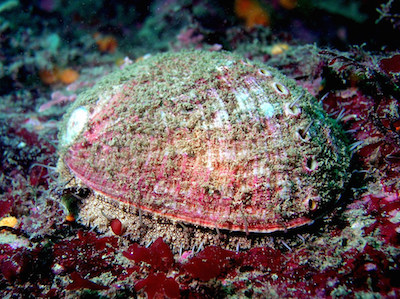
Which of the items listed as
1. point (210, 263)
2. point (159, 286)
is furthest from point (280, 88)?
point (159, 286)

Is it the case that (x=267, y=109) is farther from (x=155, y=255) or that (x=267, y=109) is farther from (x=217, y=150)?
(x=155, y=255)

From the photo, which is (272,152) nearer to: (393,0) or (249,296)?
(249,296)

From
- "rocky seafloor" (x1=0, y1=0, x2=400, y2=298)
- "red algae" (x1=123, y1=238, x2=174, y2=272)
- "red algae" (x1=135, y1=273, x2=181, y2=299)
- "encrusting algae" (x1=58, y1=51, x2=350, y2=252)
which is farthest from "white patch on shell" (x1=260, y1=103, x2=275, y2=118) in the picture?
"red algae" (x1=135, y1=273, x2=181, y2=299)

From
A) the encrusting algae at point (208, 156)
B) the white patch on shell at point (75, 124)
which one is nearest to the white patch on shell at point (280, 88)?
the encrusting algae at point (208, 156)

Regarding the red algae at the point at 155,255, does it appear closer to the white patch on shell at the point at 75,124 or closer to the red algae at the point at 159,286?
the red algae at the point at 159,286

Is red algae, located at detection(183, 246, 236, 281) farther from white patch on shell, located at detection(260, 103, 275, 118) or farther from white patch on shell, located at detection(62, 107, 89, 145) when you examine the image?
white patch on shell, located at detection(62, 107, 89, 145)

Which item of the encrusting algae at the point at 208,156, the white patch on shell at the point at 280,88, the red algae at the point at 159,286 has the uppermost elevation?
the white patch on shell at the point at 280,88
